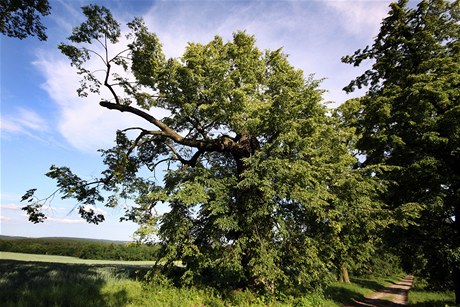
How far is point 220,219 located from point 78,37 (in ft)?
32.9

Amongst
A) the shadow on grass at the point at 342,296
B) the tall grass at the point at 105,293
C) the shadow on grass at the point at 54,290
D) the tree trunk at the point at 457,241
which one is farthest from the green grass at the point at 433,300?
the shadow on grass at the point at 54,290

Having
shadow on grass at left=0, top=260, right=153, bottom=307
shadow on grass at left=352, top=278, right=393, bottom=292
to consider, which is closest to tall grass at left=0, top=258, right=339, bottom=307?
shadow on grass at left=0, top=260, right=153, bottom=307

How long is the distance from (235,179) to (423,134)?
31.9ft

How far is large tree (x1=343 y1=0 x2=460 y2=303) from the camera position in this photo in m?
14.1

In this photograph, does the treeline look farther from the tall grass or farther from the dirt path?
the dirt path

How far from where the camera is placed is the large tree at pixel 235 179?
11.7 meters

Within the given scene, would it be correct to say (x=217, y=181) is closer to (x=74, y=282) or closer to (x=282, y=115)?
(x=282, y=115)

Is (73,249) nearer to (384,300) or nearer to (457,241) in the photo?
(384,300)

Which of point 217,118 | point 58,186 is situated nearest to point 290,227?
point 217,118

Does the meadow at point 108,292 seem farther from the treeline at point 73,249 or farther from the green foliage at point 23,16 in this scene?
the treeline at point 73,249

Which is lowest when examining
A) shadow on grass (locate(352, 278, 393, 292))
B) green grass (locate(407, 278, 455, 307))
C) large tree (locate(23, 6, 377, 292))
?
shadow on grass (locate(352, 278, 393, 292))

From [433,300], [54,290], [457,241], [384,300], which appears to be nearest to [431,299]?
[433,300]

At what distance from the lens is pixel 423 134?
46.2 ft

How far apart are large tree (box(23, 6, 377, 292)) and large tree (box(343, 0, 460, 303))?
9.33ft
